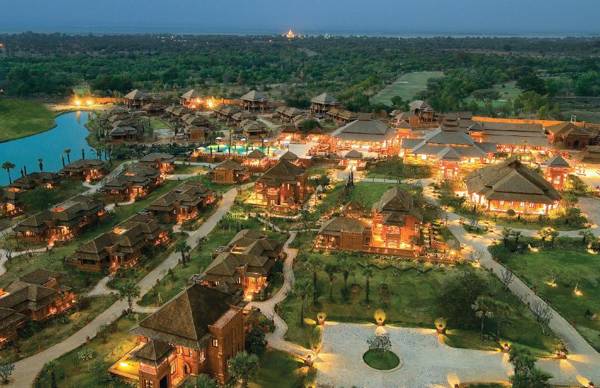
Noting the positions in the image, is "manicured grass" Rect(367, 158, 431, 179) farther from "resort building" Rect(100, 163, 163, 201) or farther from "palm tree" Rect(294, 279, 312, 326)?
"palm tree" Rect(294, 279, 312, 326)

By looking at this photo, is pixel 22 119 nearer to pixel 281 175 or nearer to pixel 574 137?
pixel 281 175

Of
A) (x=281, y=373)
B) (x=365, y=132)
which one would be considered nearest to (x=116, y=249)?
(x=281, y=373)

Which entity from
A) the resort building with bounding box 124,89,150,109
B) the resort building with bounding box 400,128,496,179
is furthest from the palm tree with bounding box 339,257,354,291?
the resort building with bounding box 124,89,150,109

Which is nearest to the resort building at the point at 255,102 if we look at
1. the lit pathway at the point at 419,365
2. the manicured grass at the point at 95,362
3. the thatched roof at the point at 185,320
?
the manicured grass at the point at 95,362

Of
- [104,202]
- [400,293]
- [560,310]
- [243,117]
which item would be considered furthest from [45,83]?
[560,310]

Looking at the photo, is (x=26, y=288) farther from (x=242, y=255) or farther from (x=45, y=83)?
(x=45, y=83)

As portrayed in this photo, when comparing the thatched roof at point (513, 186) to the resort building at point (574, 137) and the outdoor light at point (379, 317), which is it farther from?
the resort building at point (574, 137)
